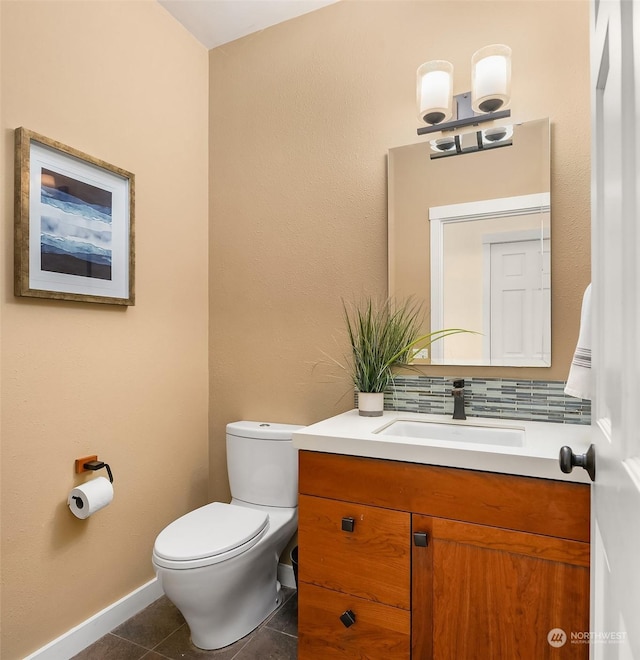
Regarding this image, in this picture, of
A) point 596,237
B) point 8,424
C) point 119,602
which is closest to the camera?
point 596,237

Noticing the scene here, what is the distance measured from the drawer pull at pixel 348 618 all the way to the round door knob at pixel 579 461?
878 millimetres

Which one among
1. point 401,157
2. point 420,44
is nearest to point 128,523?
point 401,157

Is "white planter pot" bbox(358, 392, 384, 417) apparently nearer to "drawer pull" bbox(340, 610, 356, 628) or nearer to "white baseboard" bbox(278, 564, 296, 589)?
"drawer pull" bbox(340, 610, 356, 628)

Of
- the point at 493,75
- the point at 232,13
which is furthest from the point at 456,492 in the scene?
the point at 232,13

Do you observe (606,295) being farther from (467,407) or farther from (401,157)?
(401,157)

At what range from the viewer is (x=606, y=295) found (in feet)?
2.30

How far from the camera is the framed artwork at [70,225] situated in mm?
1506

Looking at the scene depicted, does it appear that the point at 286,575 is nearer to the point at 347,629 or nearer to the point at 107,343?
the point at 347,629

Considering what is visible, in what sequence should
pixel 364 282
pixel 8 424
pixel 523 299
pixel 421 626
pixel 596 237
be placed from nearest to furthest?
1. pixel 596 237
2. pixel 421 626
3. pixel 8 424
4. pixel 523 299
5. pixel 364 282

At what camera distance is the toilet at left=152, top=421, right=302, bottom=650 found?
1.50 metres

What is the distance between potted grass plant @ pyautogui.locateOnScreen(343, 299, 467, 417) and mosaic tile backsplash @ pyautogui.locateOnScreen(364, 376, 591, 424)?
95 millimetres

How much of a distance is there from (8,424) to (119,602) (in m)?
0.92

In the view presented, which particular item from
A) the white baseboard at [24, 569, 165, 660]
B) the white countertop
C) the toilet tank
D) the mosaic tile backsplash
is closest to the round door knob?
the white countertop

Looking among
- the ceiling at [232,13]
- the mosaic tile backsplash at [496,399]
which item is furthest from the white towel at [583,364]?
the ceiling at [232,13]
